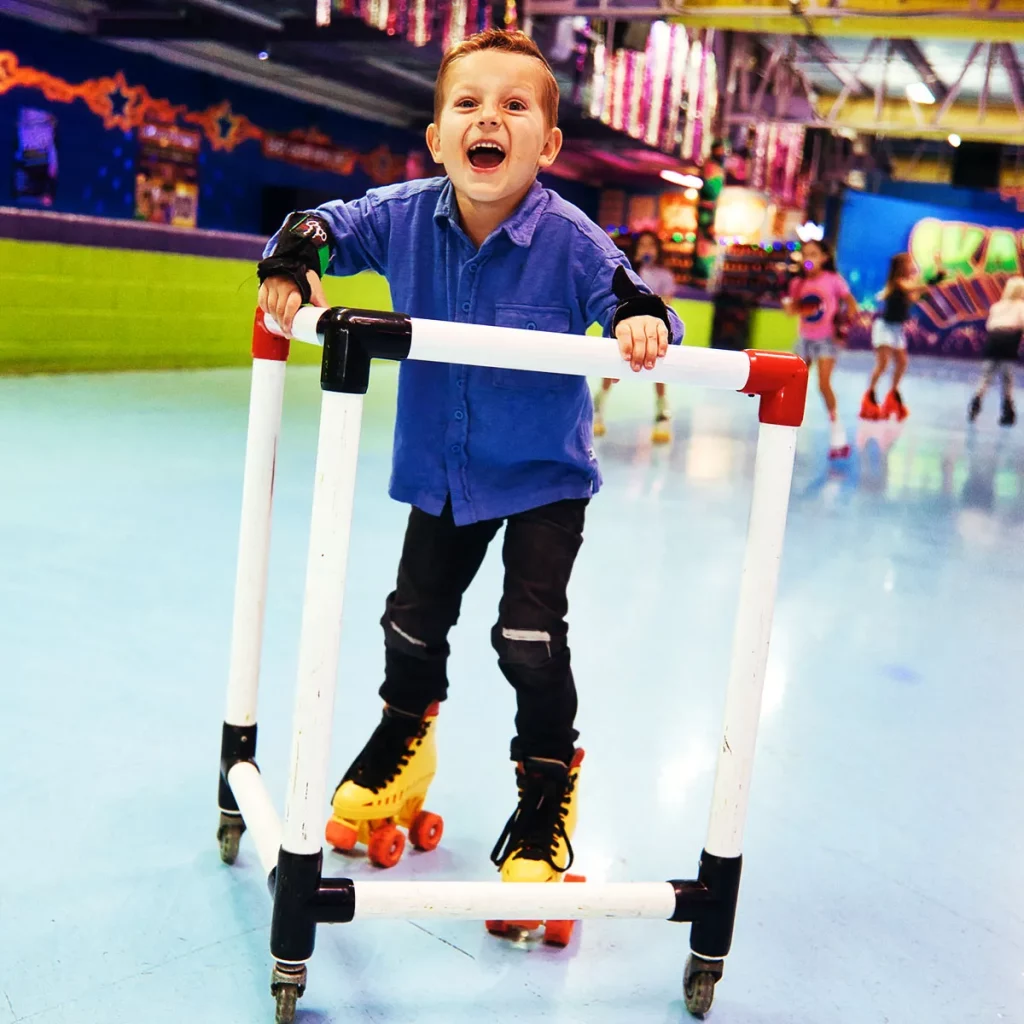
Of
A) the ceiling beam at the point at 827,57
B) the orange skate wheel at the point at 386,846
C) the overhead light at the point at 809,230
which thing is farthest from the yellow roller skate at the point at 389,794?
the overhead light at the point at 809,230

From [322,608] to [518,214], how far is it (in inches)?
22.0

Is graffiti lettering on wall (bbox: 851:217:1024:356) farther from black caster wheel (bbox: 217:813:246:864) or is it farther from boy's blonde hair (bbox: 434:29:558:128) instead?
black caster wheel (bbox: 217:813:246:864)

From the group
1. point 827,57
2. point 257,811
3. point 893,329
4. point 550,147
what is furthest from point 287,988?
point 827,57

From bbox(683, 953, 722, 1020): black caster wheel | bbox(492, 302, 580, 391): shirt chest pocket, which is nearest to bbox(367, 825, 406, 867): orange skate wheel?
bbox(683, 953, 722, 1020): black caster wheel

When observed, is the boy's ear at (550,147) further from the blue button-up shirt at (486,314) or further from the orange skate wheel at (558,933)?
the orange skate wheel at (558,933)

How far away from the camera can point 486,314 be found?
1.34m

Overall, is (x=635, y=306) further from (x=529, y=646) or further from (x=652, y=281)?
(x=652, y=281)

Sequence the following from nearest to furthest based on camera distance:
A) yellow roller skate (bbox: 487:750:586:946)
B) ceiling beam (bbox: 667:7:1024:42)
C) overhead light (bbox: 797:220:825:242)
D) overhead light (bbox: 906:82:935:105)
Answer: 1. yellow roller skate (bbox: 487:750:586:946)
2. ceiling beam (bbox: 667:7:1024:42)
3. overhead light (bbox: 906:82:935:105)
4. overhead light (bbox: 797:220:825:242)

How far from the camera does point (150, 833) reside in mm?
1468

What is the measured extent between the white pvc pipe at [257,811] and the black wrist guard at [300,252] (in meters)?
0.58

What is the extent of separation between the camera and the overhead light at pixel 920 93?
13303 mm

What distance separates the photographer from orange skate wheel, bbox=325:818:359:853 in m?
1.47

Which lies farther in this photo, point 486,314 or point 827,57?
point 827,57

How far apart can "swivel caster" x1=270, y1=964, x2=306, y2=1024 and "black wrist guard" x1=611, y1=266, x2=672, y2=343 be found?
73 centimetres
